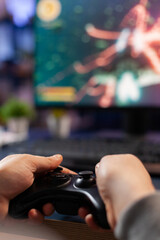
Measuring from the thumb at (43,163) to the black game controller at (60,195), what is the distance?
3 cm

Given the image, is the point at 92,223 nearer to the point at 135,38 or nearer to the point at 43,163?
the point at 43,163

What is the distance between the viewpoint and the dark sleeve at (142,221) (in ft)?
0.76

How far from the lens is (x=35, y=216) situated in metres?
0.34

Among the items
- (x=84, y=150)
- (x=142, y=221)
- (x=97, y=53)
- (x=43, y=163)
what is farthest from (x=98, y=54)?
(x=142, y=221)

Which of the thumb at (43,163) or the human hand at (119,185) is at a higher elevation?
the human hand at (119,185)

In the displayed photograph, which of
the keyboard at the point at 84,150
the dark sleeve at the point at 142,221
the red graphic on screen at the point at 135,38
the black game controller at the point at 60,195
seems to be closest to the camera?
the dark sleeve at the point at 142,221

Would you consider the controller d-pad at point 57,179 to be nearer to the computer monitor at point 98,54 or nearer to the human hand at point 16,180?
the human hand at point 16,180

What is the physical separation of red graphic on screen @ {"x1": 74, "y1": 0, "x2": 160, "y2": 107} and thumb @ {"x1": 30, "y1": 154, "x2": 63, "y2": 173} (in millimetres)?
447

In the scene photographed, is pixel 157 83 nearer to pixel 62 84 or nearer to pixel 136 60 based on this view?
pixel 136 60

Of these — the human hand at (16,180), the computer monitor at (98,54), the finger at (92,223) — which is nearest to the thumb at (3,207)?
the human hand at (16,180)

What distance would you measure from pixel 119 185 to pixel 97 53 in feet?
1.98

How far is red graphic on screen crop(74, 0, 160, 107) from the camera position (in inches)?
29.2

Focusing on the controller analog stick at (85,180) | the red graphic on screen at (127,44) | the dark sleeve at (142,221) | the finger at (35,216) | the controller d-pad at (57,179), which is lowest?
the finger at (35,216)

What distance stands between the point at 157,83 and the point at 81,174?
48 centimetres
